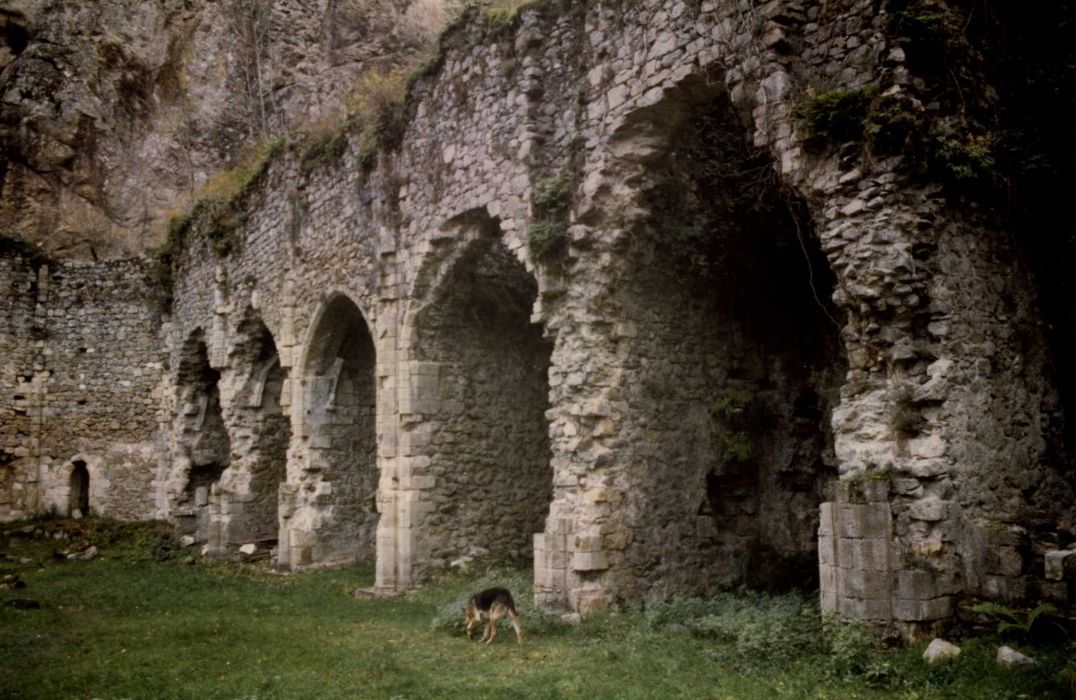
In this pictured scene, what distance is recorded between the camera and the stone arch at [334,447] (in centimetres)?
1594

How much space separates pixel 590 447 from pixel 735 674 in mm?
3410

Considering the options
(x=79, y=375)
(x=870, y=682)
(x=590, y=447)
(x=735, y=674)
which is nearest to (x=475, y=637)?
(x=590, y=447)

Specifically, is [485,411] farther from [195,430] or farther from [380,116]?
[195,430]

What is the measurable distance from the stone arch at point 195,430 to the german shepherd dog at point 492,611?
13.0 metres

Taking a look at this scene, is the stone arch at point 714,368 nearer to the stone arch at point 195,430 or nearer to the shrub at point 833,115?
the shrub at point 833,115

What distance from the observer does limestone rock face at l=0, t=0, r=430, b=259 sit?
27.1m

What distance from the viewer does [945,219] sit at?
24.7ft

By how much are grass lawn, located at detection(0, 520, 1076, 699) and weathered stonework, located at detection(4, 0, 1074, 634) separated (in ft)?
1.99

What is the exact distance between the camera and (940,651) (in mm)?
6652

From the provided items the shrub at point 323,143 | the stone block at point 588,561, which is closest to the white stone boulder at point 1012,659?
the stone block at point 588,561

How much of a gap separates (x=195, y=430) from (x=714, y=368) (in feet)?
46.6

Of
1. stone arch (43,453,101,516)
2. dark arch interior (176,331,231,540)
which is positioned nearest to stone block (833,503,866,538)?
dark arch interior (176,331,231,540)

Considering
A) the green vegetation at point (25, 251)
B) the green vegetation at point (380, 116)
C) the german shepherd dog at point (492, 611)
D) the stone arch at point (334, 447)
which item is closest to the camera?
the german shepherd dog at point (492, 611)

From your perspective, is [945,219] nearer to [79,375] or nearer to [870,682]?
[870,682]
